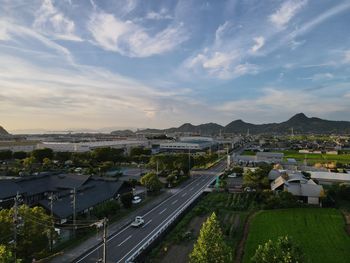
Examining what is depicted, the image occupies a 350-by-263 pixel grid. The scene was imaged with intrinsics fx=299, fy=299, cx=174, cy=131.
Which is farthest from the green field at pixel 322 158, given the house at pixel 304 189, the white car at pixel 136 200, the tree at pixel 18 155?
the tree at pixel 18 155

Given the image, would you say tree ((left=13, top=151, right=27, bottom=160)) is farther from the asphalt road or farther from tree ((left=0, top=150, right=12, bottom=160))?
the asphalt road

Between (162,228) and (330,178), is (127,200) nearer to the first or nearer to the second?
(162,228)

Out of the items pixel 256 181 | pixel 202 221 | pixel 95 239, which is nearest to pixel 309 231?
pixel 202 221

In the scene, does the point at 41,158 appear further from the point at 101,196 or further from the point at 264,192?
the point at 264,192

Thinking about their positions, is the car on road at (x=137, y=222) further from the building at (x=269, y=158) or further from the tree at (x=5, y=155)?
the tree at (x=5, y=155)

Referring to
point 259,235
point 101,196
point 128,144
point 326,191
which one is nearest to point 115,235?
point 101,196

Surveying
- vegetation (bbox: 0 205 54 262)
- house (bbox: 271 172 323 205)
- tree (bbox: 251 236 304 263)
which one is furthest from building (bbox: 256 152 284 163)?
vegetation (bbox: 0 205 54 262)

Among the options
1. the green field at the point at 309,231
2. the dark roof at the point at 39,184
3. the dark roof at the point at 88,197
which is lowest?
the green field at the point at 309,231
